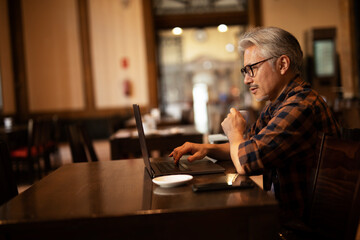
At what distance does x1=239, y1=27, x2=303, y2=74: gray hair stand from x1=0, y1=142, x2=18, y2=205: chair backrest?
3.60ft

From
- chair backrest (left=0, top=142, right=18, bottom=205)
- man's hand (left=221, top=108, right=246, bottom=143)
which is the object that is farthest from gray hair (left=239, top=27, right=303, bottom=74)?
chair backrest (left=0, top=142, right=18, bottom=205)

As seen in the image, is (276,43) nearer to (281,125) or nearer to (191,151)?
(281,125)

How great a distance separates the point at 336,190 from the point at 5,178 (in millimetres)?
1237

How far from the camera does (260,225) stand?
3.27 feet

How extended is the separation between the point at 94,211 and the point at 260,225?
0.43 m

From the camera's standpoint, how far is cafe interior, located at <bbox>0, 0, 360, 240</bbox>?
3.29 feet

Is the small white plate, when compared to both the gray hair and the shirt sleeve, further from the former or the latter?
the gray hair

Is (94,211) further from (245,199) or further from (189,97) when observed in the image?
(189,97)

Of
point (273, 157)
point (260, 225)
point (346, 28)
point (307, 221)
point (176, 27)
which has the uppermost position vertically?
point (176, 27)

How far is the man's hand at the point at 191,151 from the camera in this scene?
1.62m

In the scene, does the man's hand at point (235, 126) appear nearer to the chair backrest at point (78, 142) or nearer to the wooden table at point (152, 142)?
the chair backrest at point (78, 142)

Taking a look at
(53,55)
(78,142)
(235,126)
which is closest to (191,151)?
(235,126)

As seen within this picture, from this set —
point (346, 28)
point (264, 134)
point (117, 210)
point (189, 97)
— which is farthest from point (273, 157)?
point (189, 97)

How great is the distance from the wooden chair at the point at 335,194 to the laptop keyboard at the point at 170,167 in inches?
17.4
